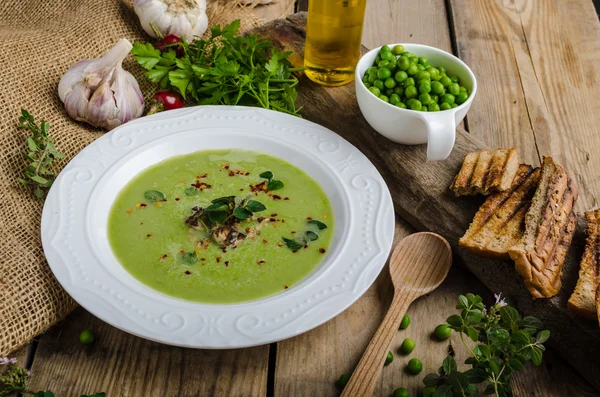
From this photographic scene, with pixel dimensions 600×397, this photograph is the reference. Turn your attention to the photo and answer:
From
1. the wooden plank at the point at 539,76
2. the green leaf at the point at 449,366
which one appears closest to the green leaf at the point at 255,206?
the green leaf at the point at 449,366

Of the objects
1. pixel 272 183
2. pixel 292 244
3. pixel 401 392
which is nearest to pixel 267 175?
pixel 272 183

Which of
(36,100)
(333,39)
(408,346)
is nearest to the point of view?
(408,346)

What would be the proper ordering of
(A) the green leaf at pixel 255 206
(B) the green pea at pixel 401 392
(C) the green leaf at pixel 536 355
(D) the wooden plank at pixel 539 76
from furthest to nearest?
1. (D) the wooden plank at pixel 539 76
2. (A) the green leaf at pixel 255 206
3. (B) the green pea at pixel 401 392
4. (C) the green leaf at pixel 536 355

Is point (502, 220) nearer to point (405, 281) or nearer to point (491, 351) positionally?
point (405, 281)

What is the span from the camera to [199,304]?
1984 mm

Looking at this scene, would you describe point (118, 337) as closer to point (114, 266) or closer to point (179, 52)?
point (114, 266)

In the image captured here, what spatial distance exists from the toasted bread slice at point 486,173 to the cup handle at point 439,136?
0.11 metres

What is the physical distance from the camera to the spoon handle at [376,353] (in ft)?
6.29

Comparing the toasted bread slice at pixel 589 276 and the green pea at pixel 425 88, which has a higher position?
the green pea at pixel 425 88

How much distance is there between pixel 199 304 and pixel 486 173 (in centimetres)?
120

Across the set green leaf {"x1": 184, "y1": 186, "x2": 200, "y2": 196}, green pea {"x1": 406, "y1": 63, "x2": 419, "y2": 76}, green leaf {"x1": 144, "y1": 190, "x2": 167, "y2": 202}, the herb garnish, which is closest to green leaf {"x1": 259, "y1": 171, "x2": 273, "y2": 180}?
the herb garnish

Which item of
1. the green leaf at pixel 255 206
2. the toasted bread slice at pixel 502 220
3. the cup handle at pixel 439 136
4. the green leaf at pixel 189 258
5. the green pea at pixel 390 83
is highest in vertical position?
the green pea at pixel 390 83

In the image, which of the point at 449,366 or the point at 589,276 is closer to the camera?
the point at 449,366

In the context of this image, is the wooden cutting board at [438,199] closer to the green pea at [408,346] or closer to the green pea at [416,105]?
the green pea at [416,105]
